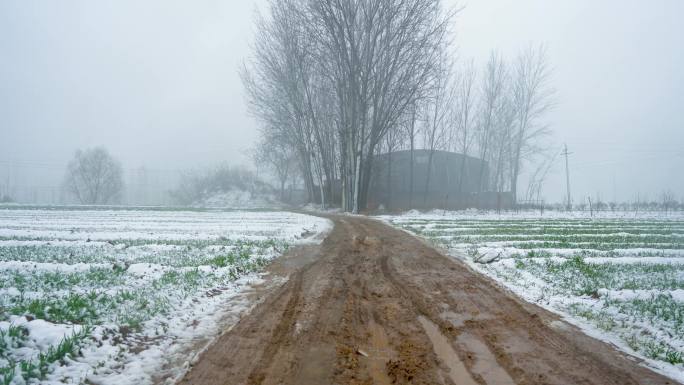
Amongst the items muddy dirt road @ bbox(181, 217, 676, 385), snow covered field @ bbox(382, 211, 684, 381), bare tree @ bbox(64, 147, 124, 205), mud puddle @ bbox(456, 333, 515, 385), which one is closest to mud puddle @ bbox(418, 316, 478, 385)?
muddy dirt road @ bbox(181, 217, 676, 385)

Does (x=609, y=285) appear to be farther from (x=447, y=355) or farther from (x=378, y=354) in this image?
(x=378, y=354)

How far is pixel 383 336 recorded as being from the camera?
462 cm

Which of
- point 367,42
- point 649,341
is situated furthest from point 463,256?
point 367,42

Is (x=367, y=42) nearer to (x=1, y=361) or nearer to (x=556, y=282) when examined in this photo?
(x=556, y=282)

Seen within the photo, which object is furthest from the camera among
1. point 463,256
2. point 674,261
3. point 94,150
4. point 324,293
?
→ point 94,150

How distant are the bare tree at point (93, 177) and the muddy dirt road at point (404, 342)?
8433cm

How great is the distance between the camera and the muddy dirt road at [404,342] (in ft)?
11.9

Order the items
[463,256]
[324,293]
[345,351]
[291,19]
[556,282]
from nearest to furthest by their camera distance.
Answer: [345,351], [324,293], [556,282], [463,256], [291,19]

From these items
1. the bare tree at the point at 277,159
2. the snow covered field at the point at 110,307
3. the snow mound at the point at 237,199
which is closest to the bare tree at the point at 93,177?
the snow mound at the point at 237,199

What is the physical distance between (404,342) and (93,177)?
289 feet

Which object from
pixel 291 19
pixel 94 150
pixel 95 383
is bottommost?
pixel 95 383

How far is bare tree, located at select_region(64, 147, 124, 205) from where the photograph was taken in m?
77.0

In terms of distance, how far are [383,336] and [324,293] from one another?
2174 millimetres

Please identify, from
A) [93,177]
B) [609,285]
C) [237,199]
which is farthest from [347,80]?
[93,177]
